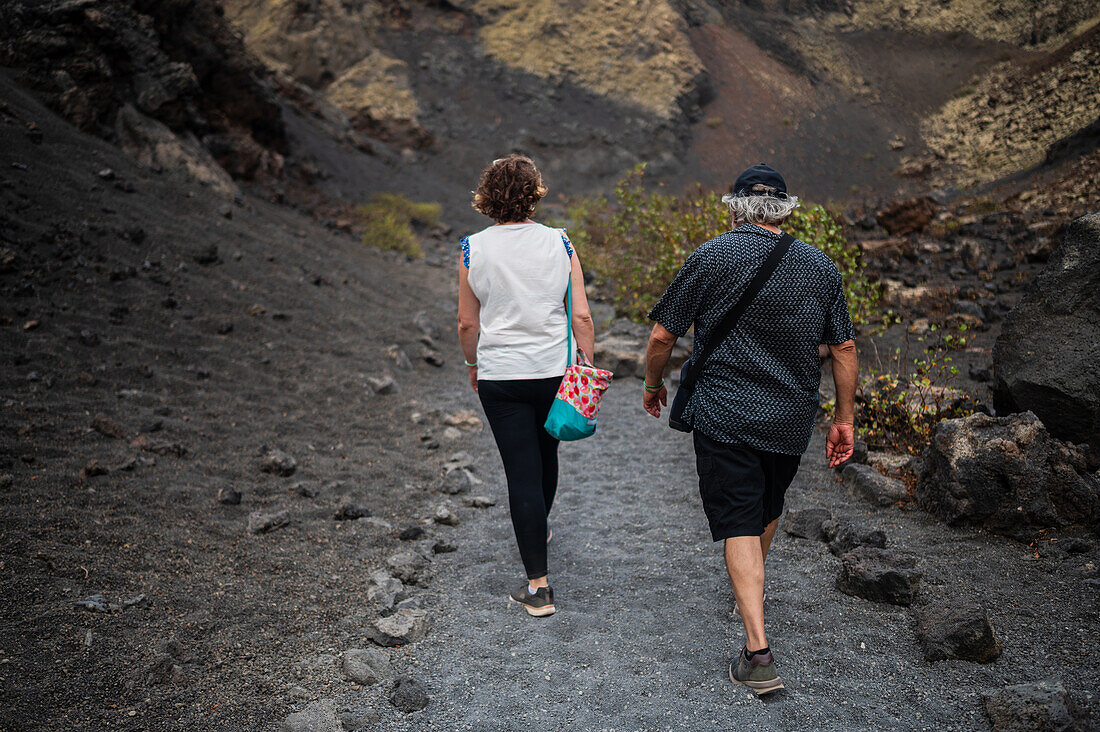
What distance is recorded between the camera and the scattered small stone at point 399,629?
2820 millimetres

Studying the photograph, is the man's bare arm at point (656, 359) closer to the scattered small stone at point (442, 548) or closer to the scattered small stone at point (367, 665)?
the scattered small stone at point (367, 665)

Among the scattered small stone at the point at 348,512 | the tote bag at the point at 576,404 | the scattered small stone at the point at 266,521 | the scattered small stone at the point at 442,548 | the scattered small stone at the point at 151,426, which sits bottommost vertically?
the scattered small stone at the point at 151,426

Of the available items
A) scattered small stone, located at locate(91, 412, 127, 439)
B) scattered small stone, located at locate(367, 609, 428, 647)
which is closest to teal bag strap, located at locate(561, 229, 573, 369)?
scattered small stone, located at locate(367, 609, 428, 647)

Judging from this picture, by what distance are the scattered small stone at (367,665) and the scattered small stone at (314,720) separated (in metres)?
0.18

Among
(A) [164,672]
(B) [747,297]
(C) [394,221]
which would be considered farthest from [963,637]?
(C) [394,221]

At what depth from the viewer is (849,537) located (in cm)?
333

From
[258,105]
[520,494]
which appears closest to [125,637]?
[520,494]

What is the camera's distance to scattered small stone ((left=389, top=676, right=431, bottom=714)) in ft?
7.89

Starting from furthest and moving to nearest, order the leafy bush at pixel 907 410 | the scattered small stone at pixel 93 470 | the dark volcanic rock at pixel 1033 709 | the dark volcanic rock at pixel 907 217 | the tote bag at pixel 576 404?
the dark volcanic rock at pixel 907 217
the leafy bush at pixel 907 410
the scattered small stone at pixel 93 470
the tote bag at pixel 576 404
the dark volcanic rock at pixel 1033 709

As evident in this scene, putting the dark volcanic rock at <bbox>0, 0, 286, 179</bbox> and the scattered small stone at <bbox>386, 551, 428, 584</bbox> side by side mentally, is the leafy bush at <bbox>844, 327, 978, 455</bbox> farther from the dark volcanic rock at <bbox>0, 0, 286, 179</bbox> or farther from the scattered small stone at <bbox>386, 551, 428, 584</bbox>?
the dark volcanic rock at <bbox>0, 0, 286, 179</bbox>

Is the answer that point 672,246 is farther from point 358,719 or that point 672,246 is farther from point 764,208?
point 358,719

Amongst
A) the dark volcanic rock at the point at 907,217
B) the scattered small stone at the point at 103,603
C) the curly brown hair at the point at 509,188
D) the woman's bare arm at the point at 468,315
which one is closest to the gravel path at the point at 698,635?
the woman's bare arm at the point at 468,315

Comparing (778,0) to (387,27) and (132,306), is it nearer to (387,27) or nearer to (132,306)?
(132,306)

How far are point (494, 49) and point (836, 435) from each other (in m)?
33.4
